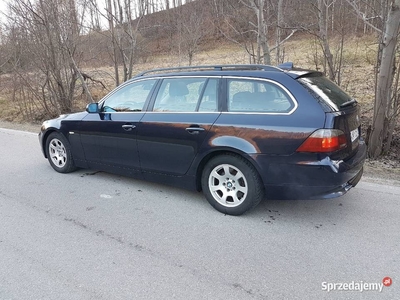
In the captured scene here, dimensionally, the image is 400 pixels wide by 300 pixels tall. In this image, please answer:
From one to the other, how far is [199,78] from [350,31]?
5788 mm

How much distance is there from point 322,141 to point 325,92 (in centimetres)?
66

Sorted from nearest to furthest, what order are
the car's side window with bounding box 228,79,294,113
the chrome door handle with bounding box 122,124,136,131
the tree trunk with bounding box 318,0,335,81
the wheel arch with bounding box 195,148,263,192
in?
the car's side window with bounding box 228,79,294,113, the wheel arch with bounding box 195,148,263,192, the chrome door handle with bounding box 122,124,136,131, the tree trunk with bounding box 318,0,335,81

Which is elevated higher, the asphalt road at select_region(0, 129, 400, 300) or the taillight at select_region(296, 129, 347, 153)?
the taillight at select_region(296, 129, 347, 153)

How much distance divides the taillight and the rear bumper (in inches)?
4.4

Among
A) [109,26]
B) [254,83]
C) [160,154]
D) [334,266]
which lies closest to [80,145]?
[160,154]

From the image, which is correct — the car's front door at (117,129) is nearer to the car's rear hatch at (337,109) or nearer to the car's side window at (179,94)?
the car's side window at (179,94)

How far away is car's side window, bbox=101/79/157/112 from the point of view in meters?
4.18

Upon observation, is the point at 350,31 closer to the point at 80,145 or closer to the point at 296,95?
the point at 296,95

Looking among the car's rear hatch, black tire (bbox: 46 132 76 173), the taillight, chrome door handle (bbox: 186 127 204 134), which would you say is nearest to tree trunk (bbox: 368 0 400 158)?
the car's rear hatch

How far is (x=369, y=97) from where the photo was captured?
8.85 m

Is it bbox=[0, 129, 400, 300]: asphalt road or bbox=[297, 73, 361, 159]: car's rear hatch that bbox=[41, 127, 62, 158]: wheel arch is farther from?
bbox=[297, 73, 361, 159]: car's rear hatch

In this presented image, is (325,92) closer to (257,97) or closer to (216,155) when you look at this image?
(257,97)

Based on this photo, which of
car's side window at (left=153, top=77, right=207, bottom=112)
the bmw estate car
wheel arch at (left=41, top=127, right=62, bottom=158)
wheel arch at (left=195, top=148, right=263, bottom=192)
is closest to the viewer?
the bmw estate car

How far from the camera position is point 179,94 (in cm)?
391
